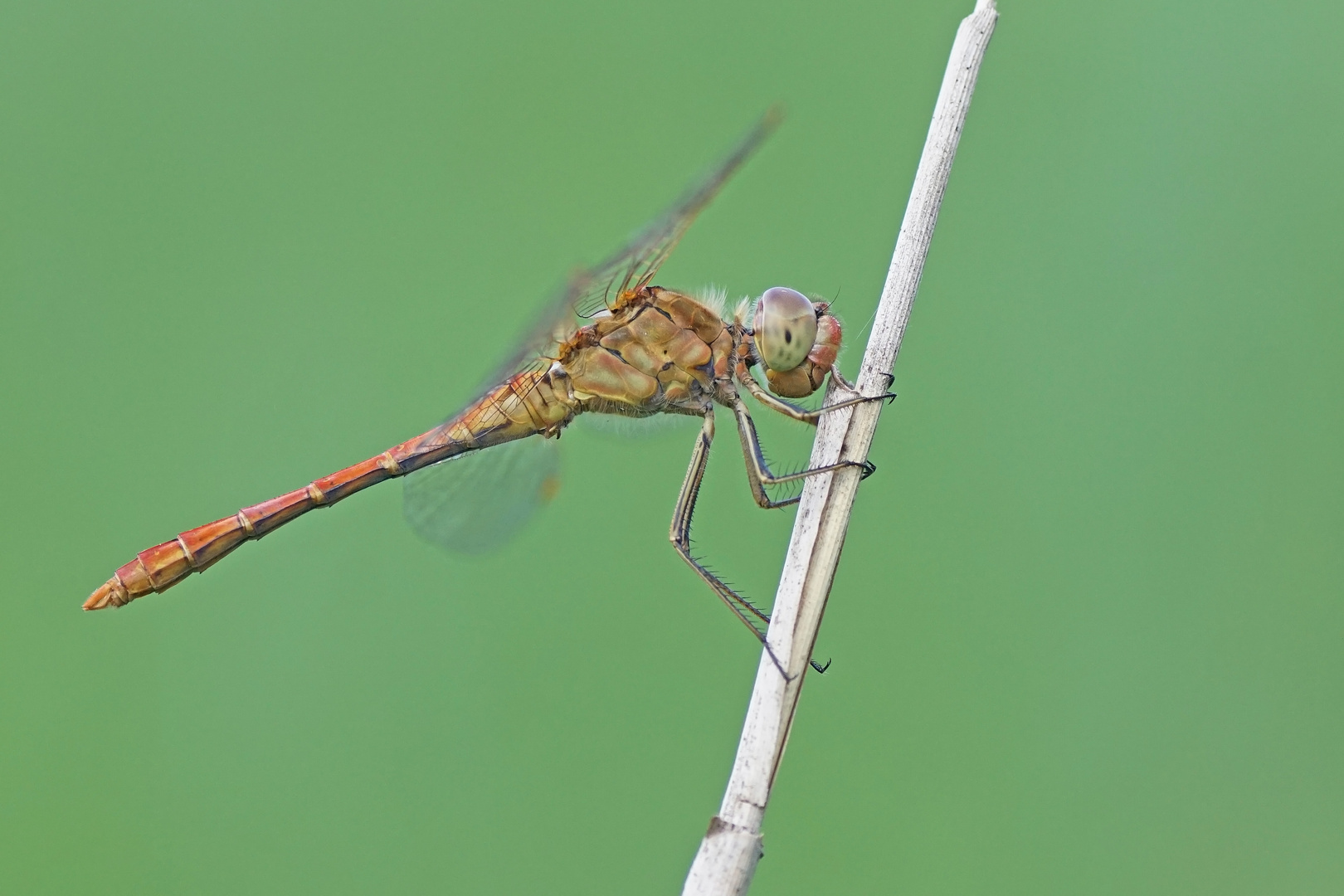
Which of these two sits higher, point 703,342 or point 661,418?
point 703,342

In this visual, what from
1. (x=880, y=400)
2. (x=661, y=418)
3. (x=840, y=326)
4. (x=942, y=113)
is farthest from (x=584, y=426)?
(x=942, y=113)

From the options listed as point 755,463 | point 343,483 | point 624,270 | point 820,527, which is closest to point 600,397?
point 624,270

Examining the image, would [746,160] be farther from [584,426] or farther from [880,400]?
[584,426]

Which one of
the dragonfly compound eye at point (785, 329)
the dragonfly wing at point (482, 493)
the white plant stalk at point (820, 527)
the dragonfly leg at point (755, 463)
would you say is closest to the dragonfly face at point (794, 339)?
the dragonfly compound eye at point (785, 329)

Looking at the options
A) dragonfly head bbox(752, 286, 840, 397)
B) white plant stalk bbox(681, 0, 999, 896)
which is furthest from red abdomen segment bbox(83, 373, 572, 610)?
white plant stalk bbox(681, 0, 999, 896)

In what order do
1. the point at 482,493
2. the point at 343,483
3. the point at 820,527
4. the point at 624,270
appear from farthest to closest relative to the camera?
the point at 482,493
the point at 343,483
the point at 624,270
the point at 820,527

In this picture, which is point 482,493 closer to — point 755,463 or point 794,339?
point 755,463
